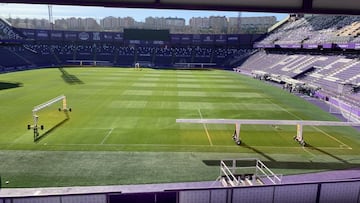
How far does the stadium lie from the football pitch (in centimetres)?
11

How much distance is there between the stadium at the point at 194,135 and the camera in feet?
35.4

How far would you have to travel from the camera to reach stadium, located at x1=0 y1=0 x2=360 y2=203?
1080 cm

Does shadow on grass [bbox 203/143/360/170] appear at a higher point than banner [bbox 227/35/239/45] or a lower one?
lower

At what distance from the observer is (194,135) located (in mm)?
25312

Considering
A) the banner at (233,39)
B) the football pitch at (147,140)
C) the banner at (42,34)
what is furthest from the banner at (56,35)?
the football pitch at (147,140)

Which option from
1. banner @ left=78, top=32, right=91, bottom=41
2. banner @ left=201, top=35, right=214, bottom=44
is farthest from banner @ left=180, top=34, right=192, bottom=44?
banner @ left=78, top=32, right=91, bottom=41

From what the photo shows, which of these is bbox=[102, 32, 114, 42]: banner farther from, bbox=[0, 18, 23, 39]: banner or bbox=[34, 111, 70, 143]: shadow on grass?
bbox=[34, 111, 70, 143]: shadow on grass

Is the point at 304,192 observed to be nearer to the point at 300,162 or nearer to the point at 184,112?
the point at 300,162

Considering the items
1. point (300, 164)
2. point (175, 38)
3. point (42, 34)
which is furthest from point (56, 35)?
point (300, 164)

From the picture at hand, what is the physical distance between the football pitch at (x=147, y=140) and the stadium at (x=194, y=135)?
11 centimetres

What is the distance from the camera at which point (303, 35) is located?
72.6 m

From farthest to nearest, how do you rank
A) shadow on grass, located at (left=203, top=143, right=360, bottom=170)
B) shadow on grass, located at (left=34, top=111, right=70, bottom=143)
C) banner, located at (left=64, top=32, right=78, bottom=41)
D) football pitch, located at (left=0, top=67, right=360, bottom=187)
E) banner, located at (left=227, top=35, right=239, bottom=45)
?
banner, located at (left=227, top=35, right=239, bottom=45) → banner, located at (left=64, top=32, right=78, bottom=41) → shadow on grass, located at (left=34, top=111, right=70, bottom=143) → shadow on grass, located at (left=203, top=143, right=360, bottom=170) → football pitch, located at (left=0, top=67, right=360, bottom=187)

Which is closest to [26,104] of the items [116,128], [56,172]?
[116,128]

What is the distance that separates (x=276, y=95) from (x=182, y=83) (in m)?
17.3
